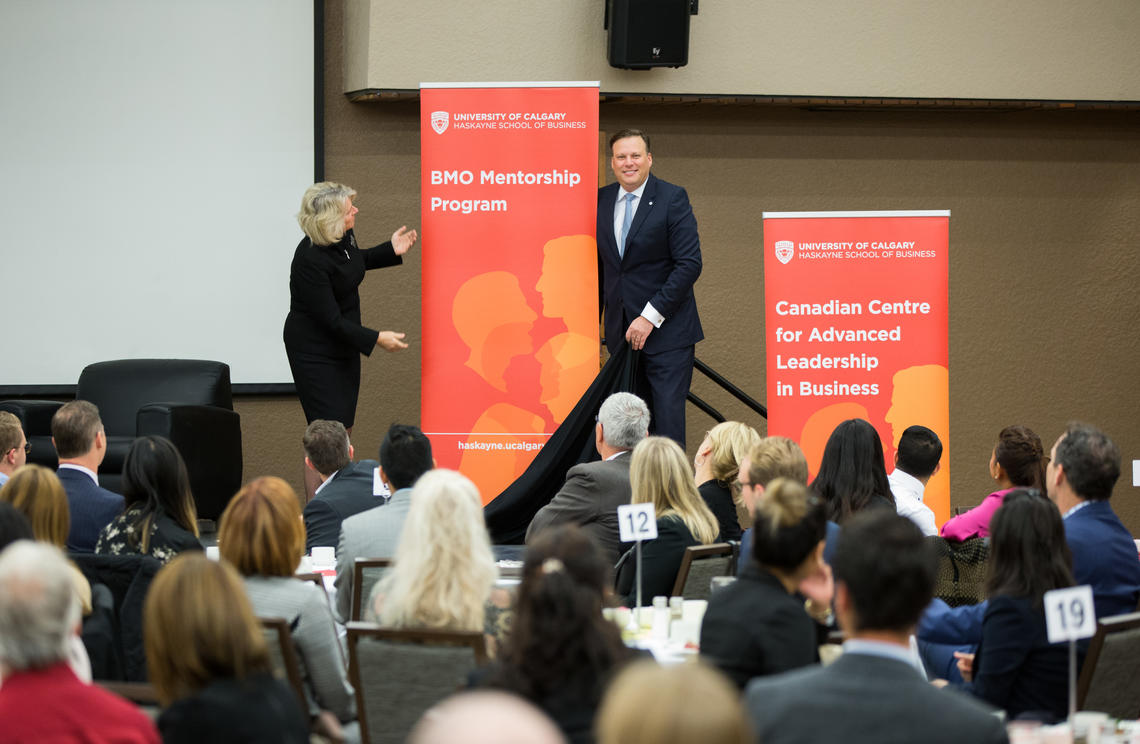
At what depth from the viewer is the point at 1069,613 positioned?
8.94ft

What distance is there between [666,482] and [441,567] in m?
1.36

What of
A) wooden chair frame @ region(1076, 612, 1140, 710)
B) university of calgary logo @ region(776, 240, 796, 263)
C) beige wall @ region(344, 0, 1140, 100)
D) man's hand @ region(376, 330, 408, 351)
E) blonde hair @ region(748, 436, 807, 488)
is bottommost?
wooden chair frame @ region(1076, 612, 1140, 710)

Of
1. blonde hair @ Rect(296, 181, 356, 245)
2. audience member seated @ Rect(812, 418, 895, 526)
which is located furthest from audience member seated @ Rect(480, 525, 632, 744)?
blonde hair @ Rect(296, 181, 356, 245)

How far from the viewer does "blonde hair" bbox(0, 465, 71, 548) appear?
3.35 meters

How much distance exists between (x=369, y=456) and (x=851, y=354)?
303cm

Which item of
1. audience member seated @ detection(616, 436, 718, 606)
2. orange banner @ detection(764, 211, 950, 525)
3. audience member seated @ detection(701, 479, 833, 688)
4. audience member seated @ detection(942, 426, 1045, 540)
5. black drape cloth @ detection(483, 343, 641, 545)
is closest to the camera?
audience member seated @ detection(701, 479, 833, 688)

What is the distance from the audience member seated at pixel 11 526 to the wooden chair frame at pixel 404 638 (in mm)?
792

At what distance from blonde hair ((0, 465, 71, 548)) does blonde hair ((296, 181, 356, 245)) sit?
2.98 meters

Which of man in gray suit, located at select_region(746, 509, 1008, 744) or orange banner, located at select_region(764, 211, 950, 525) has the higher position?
orange banner, located at select_region(764, 211, 950, 525)

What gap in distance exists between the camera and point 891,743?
6.10 feet

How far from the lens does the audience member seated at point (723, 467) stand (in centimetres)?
473

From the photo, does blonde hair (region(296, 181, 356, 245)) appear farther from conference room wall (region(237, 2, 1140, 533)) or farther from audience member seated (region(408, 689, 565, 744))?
audience member seated (region(408, 689, 565, 744))

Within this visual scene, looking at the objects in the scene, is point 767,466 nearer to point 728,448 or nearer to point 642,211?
point 728,448

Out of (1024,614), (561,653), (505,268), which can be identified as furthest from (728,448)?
(561,653)
